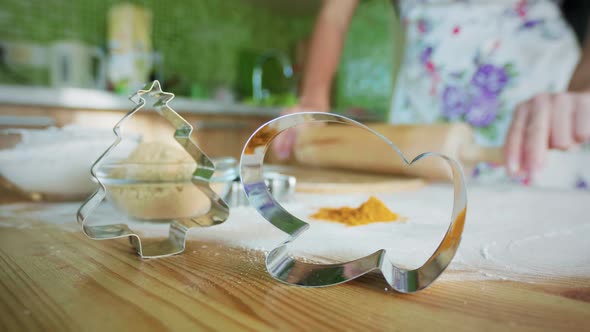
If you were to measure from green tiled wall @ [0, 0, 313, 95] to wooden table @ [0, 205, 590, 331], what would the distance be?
208cm

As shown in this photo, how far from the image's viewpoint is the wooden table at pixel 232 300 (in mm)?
211

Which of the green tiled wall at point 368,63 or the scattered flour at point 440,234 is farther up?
the green tiled wall at point 368,63

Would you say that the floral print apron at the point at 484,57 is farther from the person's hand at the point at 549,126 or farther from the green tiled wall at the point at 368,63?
the green tiled wall at the point at 368,63

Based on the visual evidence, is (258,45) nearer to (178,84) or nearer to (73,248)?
(178,84)

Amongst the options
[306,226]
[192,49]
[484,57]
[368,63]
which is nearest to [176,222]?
[306,226]

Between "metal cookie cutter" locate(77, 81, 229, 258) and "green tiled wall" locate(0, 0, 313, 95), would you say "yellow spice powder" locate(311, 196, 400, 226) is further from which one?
"green tiled wall" locate(0, 0, 313, 95)

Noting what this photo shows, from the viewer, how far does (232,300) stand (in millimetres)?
240

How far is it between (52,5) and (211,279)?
2.24m

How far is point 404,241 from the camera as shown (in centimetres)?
38

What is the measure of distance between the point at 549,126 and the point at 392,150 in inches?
13.0

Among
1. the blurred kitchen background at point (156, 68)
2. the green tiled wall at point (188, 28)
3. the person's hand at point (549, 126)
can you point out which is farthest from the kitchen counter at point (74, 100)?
the person's hand at point (549, 126)

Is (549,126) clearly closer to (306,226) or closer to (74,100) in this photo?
(306,226)

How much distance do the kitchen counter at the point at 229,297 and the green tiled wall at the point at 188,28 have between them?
2.05 m

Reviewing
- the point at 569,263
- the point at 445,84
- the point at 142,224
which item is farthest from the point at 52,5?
the point at 569,263
